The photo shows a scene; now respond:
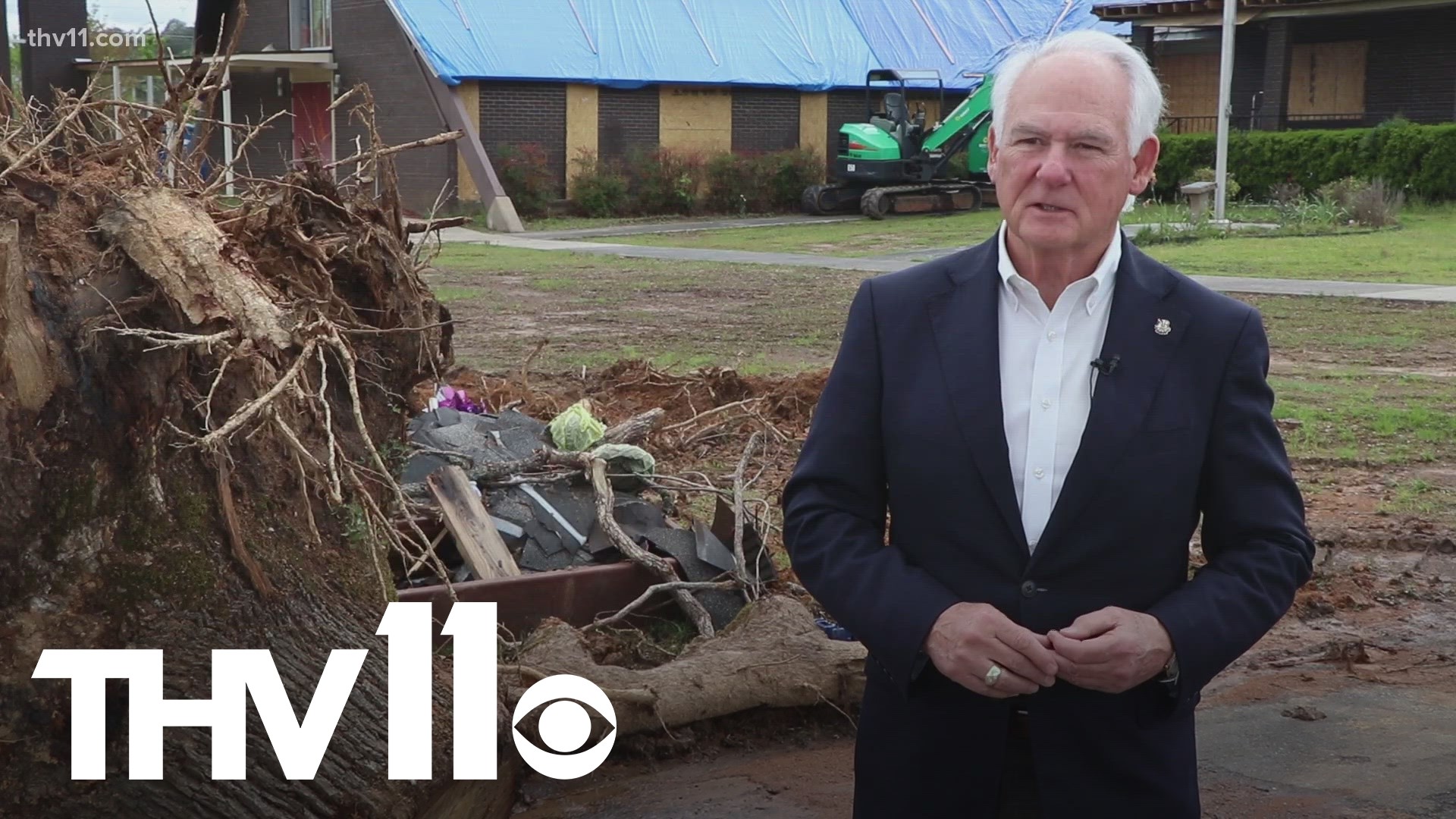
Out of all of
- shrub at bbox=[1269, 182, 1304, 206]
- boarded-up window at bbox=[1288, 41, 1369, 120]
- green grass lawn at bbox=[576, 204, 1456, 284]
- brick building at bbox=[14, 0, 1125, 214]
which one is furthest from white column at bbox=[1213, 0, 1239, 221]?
boarded-up window at bbox=[1288, 41, 1369, 120]

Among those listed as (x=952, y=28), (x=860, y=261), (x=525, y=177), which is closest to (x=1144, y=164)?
(x=860, y=261)

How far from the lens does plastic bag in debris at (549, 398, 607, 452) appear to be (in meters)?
6.81

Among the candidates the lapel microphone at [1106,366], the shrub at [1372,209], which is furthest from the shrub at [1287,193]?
the lapel microphone at [1106,366]

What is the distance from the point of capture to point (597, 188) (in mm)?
30922

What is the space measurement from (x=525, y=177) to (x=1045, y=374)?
1106 inches

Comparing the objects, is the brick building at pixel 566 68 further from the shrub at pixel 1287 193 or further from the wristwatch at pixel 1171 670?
the wristwatch at pixel 1171 670

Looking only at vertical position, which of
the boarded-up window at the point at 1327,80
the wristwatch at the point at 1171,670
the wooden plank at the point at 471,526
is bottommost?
the wooden plank at the point at 471,526

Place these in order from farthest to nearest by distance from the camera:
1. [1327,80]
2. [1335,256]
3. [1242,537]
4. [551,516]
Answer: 1. [1327,80]
2. [1335,256]
3. [551,516]
4. [1242,537]

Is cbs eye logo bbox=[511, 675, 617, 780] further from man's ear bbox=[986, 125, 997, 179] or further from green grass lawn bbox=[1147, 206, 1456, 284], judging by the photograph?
green grass lawn bbox=[1147, 206, 1456, 284]

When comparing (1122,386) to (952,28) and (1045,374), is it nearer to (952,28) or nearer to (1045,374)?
(1045,374)

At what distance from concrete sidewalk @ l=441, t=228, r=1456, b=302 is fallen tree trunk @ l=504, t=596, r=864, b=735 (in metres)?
9.20

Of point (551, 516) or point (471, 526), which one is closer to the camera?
point (471, 526)

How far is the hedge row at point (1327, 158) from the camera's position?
27.8 metres

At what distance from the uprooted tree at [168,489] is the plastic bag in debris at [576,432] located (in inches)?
99.9
